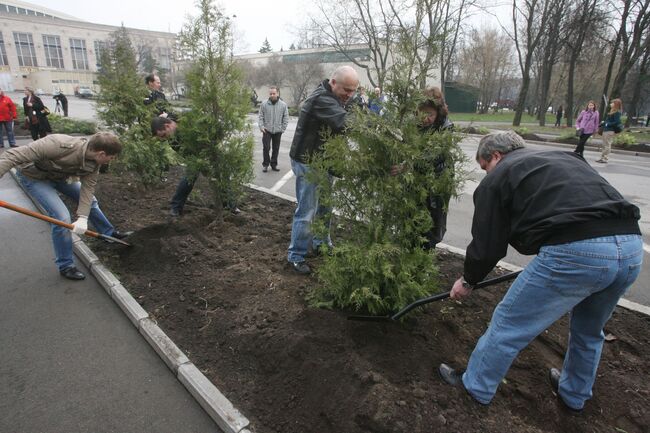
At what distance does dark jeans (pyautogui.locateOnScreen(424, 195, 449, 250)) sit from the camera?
3.02 m

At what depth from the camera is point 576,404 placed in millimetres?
2518

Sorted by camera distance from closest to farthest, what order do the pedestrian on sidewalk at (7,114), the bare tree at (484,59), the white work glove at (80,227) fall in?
the white work glove at (80,227)
the pedestrian on sidewalk at (7,114)
the bare tree at (484,59)

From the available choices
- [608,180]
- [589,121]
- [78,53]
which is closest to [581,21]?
[589,121]

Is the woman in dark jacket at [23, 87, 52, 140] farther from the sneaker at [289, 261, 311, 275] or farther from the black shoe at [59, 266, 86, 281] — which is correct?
the sneaker at [289, 261, 311, 275]

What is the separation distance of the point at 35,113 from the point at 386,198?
1409cm

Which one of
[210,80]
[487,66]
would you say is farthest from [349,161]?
[487,66]

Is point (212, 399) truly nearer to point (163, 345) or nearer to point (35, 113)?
point (163, 345)

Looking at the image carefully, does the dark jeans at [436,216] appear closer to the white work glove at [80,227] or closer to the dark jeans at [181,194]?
the white work glove at [80,227]

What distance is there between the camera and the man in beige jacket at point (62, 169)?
A: 151 inches

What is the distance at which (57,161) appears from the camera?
3.94 meters

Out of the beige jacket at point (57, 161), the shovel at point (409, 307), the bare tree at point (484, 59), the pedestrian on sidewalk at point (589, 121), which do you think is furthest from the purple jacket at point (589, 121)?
the bare tree at point (484, 59)

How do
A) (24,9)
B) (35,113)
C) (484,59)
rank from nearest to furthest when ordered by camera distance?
(35,113), (484,59), (24,9)

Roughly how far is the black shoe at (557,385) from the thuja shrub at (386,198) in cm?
104

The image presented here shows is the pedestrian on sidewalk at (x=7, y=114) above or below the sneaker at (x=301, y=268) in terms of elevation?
above
